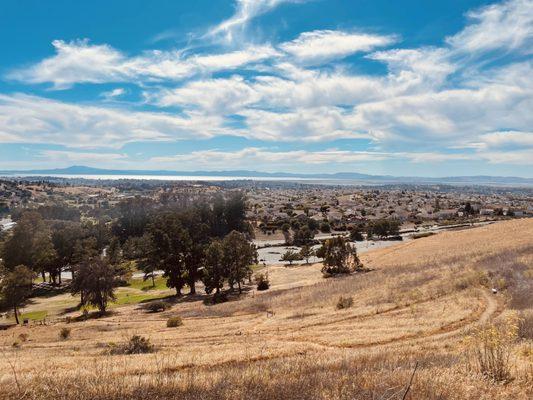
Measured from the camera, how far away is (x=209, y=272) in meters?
55.6

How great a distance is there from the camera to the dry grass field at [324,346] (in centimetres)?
805

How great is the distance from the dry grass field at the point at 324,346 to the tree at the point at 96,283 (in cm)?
280

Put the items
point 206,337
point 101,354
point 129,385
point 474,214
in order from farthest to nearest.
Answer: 1. point 474,214
2. point 206,337
3. point 101,354
4. point 129,385

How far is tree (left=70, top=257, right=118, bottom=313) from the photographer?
49231 mm

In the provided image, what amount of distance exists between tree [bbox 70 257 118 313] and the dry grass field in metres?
2.80

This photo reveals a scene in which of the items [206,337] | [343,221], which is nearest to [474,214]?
[343,221]

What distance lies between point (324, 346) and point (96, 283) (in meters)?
38.5

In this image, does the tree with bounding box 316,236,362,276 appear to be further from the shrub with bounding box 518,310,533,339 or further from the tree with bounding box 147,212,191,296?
the shrub with bounding box 518,310,533,339

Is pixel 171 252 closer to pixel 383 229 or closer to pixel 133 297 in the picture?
pixel 133 297

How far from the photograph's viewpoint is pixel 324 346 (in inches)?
760

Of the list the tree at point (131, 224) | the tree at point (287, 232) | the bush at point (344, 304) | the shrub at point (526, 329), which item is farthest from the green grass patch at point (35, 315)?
the tree at point (287, 232)

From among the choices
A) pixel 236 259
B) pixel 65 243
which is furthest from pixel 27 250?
pixel 236 259

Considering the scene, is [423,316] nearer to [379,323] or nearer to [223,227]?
[379,323]

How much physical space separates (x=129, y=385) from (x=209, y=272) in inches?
1880
